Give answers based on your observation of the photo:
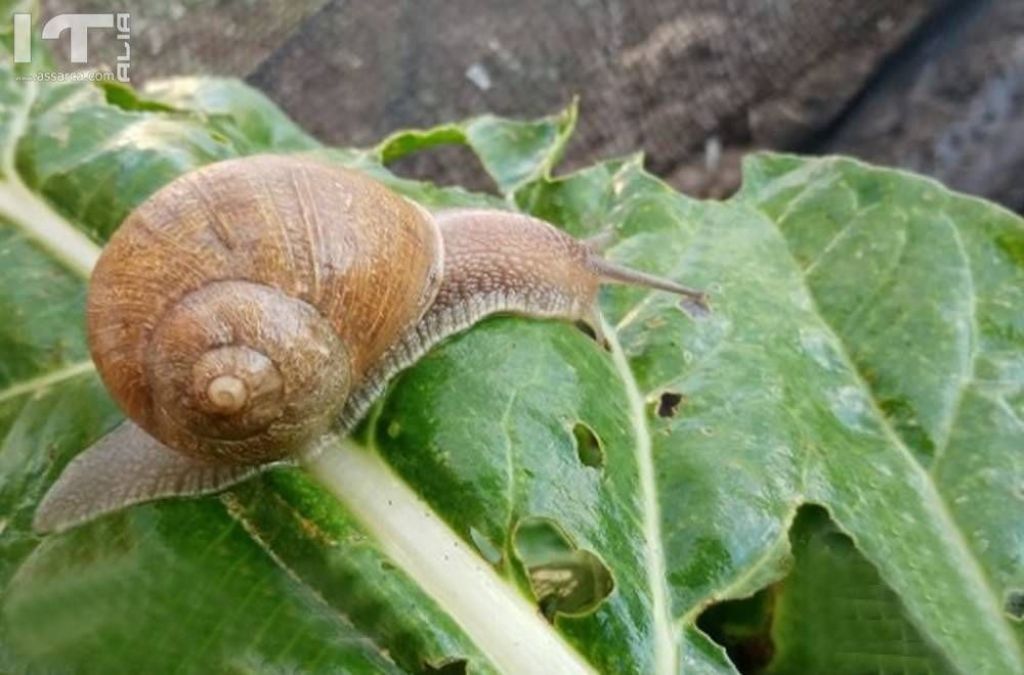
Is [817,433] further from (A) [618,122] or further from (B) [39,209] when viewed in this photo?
(A) [618,122]

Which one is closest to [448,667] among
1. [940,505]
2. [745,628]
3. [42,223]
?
[745,628]

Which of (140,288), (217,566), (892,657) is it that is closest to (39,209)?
(140,288)

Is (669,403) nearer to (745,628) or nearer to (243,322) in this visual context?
(745,628)

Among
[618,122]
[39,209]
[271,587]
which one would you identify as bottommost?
[618,122]

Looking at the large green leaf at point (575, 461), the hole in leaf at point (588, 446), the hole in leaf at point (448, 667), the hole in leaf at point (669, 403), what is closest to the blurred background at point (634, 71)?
the large green leaf at point (575, 461)

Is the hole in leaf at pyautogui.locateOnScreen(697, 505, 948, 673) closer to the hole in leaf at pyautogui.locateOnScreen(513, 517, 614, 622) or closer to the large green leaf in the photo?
the large green leaf

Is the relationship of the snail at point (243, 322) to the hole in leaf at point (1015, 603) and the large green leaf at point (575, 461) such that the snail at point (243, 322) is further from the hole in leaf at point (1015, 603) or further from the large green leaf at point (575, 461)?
the hole in leaf at point (1015, 603)
